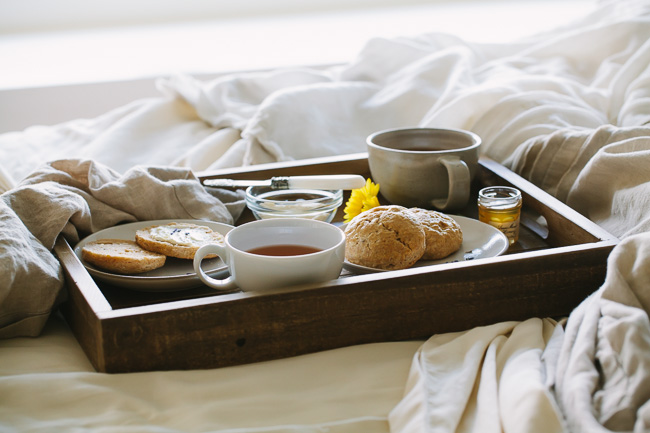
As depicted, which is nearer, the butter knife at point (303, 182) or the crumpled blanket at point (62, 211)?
the crumpled blanket at point (62, 211)

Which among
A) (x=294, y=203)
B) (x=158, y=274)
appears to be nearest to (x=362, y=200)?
(x=294, y=203)

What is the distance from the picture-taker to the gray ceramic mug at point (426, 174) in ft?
3.36

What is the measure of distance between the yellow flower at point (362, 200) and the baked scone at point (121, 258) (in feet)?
0.95

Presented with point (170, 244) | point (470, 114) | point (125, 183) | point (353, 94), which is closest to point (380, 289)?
point (170, 244)

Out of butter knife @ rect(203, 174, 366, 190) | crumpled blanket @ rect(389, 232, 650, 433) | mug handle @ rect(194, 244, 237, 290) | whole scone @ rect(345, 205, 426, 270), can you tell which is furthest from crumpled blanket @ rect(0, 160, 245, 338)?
crumpled blanket @ rect(389, 232, 650, 433)

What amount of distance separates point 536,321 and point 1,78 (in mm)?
1952

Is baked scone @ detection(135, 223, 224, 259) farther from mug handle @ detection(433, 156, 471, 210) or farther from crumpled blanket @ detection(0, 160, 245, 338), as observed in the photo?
mug handle @ detection(433, 156, 471, 210)

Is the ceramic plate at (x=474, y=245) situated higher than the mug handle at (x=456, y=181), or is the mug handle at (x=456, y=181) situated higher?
the mug handle at (x=456, y=181)

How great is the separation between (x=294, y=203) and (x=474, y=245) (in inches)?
10.4

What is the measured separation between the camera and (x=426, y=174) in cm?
104

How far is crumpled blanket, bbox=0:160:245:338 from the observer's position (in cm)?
78

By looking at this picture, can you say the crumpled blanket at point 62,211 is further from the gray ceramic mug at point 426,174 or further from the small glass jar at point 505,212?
the small glass jar at point 505,212

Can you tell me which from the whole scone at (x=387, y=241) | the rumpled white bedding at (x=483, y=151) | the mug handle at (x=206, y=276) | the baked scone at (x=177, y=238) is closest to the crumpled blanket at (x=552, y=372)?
the rumpled white bedding at (x=483, y=151)

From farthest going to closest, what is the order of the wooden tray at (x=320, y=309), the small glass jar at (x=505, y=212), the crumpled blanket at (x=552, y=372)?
the small glass jar at (x=505, y=212) < the wooden tray at (x=320, y=309) < the crumpled blanket at (x=552, y=372)
